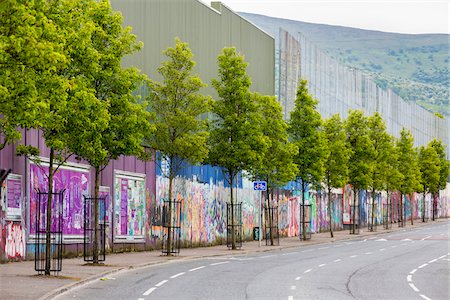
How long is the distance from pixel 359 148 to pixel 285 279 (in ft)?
158

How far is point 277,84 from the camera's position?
2997 inches

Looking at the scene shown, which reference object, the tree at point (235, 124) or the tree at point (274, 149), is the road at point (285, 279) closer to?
the tree at point (235, 124)

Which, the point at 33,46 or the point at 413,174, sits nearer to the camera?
the point at 33,46

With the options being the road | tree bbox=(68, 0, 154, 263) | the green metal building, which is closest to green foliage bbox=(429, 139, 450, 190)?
the green metal building

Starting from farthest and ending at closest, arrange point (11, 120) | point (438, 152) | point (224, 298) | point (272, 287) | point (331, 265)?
point (438, 152) → point (331, 265) → point (272, 287) → point (224, 298) → point (11, 120)

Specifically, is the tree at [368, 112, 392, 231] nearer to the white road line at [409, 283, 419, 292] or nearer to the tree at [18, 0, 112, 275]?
the white road line at [409, 283, 419, 292]

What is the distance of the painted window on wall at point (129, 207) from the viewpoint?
149 ft

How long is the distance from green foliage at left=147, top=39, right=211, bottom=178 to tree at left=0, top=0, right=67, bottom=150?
70.9 ft

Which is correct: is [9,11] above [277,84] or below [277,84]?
below

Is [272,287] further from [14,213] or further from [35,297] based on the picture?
[14,213]

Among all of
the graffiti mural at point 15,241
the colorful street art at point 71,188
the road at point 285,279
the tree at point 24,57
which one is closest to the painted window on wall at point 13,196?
the graffiti mural at point 15,241

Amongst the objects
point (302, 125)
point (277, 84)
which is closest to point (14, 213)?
point (302, 125)

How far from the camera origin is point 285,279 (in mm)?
30219

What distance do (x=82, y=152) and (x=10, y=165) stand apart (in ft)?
13.1
